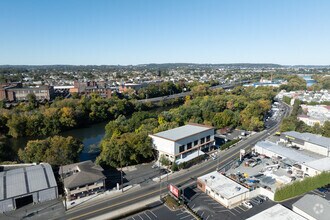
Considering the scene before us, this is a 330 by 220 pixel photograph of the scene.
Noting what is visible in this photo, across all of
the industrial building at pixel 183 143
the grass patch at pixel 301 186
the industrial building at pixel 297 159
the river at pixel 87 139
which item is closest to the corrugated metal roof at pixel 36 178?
the river at pixel 87 139

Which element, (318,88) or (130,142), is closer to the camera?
(130,142)

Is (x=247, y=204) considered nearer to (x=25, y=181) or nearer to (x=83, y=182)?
(x=83, y=182)

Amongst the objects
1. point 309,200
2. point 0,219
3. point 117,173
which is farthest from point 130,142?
point 309,200

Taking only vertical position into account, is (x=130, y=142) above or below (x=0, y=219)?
above

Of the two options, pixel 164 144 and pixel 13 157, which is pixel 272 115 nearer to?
pixel 164 144

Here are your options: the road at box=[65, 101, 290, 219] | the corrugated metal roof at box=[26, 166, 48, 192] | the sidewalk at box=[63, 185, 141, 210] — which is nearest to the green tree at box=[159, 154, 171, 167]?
the road at box=[65, 101, 290, 219]

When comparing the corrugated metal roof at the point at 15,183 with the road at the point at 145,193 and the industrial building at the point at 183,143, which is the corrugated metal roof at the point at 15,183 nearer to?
the road at the point at 145,193
